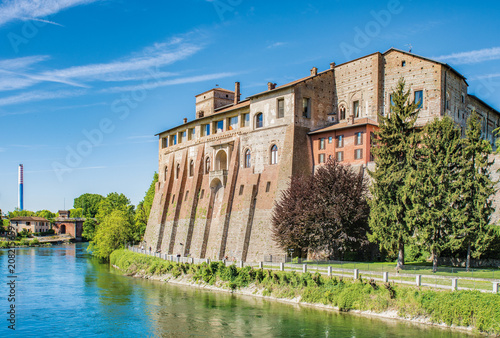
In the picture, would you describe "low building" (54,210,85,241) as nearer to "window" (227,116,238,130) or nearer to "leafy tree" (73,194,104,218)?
"leafy tree" (73,194,104,218)

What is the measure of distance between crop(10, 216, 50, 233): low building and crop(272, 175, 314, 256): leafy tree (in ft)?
319

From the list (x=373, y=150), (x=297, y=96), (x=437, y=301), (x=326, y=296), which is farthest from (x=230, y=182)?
(x=437, y=301)

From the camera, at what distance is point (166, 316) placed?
2902 centimetres

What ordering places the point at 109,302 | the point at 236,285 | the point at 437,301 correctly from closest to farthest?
the point at 437,301
the point at 109,302
the point at 236,285

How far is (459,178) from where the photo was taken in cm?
3039

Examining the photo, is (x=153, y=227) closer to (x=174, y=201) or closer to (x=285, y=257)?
(x=174, y=201)

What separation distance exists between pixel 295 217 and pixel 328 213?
270cm

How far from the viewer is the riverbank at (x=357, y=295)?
23.1 meters

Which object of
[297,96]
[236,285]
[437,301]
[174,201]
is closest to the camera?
[437,301]

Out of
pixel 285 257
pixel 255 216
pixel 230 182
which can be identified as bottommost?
pixel 285 257

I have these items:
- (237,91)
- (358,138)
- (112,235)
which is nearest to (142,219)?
(112,235)

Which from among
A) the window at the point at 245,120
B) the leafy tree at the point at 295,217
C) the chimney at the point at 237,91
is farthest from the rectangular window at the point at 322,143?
the chimney at the point at 237,91

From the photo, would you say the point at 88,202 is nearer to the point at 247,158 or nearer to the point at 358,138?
the point at 247,158

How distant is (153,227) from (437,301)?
1899 inches
